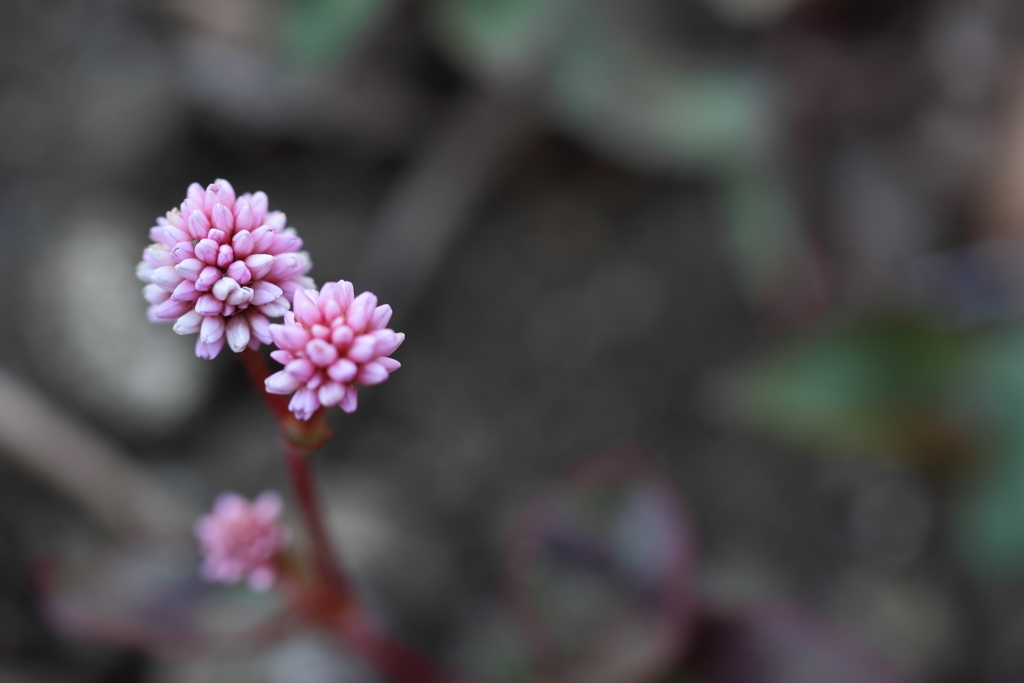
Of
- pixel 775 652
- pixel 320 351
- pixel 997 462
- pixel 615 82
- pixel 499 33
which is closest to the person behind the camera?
pixel 320 351

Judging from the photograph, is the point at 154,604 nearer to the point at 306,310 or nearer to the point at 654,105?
the point at 306,310

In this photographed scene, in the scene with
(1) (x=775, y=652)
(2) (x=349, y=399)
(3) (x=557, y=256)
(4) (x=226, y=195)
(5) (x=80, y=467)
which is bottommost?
(1) (x=775, y=652)

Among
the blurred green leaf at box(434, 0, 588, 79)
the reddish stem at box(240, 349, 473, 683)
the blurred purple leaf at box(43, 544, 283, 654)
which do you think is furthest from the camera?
the blurred green leaf at box(434, 0, 588, 79)

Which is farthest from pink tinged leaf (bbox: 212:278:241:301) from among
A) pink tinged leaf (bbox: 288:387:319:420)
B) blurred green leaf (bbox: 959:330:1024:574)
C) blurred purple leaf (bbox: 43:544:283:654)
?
blurred green leaf (bbox: 959:330:1024:574)

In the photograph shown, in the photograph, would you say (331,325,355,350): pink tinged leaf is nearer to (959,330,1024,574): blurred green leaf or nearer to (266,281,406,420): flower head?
(266,281,406,420): flower head

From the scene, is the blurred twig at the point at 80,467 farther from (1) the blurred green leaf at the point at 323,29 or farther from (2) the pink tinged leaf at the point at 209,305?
(2) the pink tinged leaf at the point at 209,305

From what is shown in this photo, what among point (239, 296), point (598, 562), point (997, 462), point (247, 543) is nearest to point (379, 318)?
point (239, 296)

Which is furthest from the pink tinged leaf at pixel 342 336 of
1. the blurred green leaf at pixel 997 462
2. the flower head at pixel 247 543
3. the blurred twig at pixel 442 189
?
the blurred green leaf at pixel 997 462
